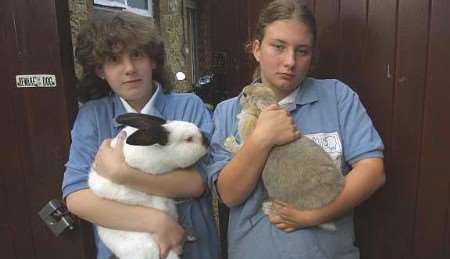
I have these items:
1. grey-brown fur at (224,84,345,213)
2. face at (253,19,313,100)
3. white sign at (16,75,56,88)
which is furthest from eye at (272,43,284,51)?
white sign at (16,75,56,88)

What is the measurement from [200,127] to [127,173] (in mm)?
404

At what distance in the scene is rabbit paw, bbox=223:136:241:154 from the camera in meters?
1.58

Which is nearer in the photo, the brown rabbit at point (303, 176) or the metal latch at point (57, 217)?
the brown rabbit at point (303, 176)

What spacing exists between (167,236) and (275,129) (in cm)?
59

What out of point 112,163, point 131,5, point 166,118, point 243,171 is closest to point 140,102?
point 166,118

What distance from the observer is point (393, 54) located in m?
1.77

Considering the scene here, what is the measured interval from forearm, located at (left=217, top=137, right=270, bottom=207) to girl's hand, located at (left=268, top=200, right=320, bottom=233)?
13 centimetres

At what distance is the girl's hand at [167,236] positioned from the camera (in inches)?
57.5

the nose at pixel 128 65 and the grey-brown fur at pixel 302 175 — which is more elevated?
the nose at pixel 128 65

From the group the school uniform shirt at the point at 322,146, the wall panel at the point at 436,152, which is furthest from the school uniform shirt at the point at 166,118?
the wall panel at the point at 436,152

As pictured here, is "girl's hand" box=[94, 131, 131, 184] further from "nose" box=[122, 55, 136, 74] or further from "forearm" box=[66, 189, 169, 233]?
"nose" box=[122, 55, 136, 74]

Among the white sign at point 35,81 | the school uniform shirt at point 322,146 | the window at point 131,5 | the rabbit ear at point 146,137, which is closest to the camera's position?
the rabbit ear at point 146,137

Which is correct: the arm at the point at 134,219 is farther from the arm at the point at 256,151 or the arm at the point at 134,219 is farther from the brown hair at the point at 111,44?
the brown hair at the point at 111,44

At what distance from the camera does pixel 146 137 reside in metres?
1.36
